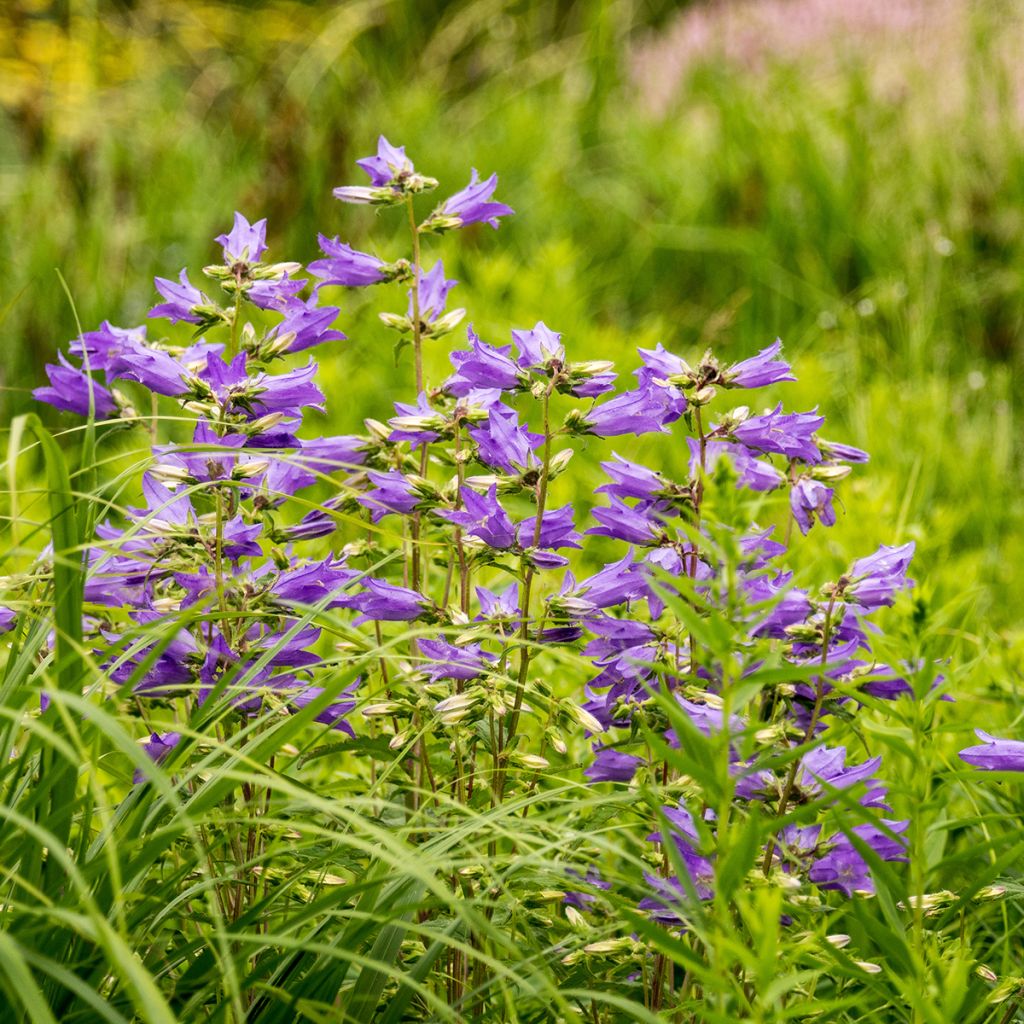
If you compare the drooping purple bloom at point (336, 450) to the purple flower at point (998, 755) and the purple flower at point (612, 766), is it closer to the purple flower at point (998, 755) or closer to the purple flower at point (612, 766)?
the purple flower at point (612, 766)

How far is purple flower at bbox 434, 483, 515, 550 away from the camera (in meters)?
1.59

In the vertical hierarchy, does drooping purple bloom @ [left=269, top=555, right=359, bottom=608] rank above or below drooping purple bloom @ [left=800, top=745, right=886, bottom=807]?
above

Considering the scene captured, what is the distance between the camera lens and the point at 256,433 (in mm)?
1640

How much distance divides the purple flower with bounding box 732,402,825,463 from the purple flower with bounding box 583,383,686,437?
3.5 inches

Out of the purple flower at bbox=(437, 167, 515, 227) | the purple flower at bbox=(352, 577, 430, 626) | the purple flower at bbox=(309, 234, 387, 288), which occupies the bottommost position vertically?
the purple flower at bbox=(352, 577, 430, 626)

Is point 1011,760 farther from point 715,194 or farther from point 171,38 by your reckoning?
point 171,38

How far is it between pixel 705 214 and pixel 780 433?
14.1 ft

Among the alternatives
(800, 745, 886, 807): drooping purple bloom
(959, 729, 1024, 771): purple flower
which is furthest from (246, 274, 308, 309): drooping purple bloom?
(959, 729, 1024, 771): purple flower

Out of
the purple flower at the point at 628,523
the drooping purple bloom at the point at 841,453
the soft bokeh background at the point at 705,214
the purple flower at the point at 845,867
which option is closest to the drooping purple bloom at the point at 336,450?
the purple flower at the point at 628,523

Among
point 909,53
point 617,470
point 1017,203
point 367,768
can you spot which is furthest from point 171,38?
point 617,470

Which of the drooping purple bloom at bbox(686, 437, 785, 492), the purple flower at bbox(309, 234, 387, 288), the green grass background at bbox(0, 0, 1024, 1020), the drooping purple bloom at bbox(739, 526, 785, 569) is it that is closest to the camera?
the drooping purple bloom at bbox(739, 526, 785, 569)

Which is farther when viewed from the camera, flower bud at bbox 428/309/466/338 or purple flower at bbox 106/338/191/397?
flower bud at bbox 428/309/466/338

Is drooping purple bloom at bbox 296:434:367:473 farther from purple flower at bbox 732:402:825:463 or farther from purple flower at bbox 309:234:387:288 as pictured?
purple flower at bbox 732:402:825:463

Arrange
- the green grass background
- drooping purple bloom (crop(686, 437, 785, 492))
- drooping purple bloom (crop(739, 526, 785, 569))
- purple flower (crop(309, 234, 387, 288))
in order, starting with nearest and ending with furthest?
1. drooping purple bloom (crop(739, 526, 785, 569))
2. drooping purple bloom (crop(686, 437, 785, 492))
3. purple flower (crop(309, 234, 387, 288))
4. the green grass background
